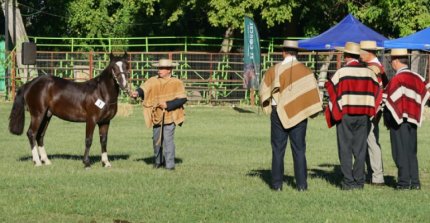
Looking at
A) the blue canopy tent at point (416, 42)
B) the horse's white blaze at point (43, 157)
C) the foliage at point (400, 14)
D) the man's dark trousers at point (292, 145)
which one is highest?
the foliage at point (400, 14)

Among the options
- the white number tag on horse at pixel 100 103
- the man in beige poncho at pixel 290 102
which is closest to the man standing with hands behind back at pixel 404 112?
the man in beige poncho at pixel 290 102

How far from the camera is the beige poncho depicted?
1585 cm

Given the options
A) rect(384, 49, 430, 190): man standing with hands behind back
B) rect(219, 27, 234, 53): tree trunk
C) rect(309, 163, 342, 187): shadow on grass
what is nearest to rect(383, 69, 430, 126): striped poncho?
rect(384, 49, 430, 190): man standing with hands behind back

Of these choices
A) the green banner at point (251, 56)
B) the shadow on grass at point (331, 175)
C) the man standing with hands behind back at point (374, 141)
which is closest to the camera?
the man standing with hands behind back at point (374, 141)

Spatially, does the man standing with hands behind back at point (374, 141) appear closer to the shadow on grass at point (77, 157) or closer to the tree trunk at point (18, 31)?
the shadow on grass at point (77, 157)

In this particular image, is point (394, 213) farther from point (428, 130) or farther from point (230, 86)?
point (230, 86)

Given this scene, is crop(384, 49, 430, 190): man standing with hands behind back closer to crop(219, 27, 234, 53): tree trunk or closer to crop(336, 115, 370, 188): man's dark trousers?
crop(336, 115, 370, 188): man's dark trousers

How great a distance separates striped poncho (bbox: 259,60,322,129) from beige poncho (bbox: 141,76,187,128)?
10.7 feet

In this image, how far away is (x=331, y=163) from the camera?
58.4 feet

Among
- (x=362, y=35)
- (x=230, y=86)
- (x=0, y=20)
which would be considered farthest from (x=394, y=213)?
(x=0, y=20)

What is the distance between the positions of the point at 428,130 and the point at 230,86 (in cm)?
1497

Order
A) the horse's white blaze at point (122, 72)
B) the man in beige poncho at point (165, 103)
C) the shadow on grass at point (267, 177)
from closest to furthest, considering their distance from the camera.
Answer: the shadow on grass at point (267, 177) → the man in beige poncho at point (165, 103) → the horse's white blaze at point (122, 72)

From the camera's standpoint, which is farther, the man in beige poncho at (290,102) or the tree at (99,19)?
the tree at (99,19)

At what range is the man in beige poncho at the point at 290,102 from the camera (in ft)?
41.7
